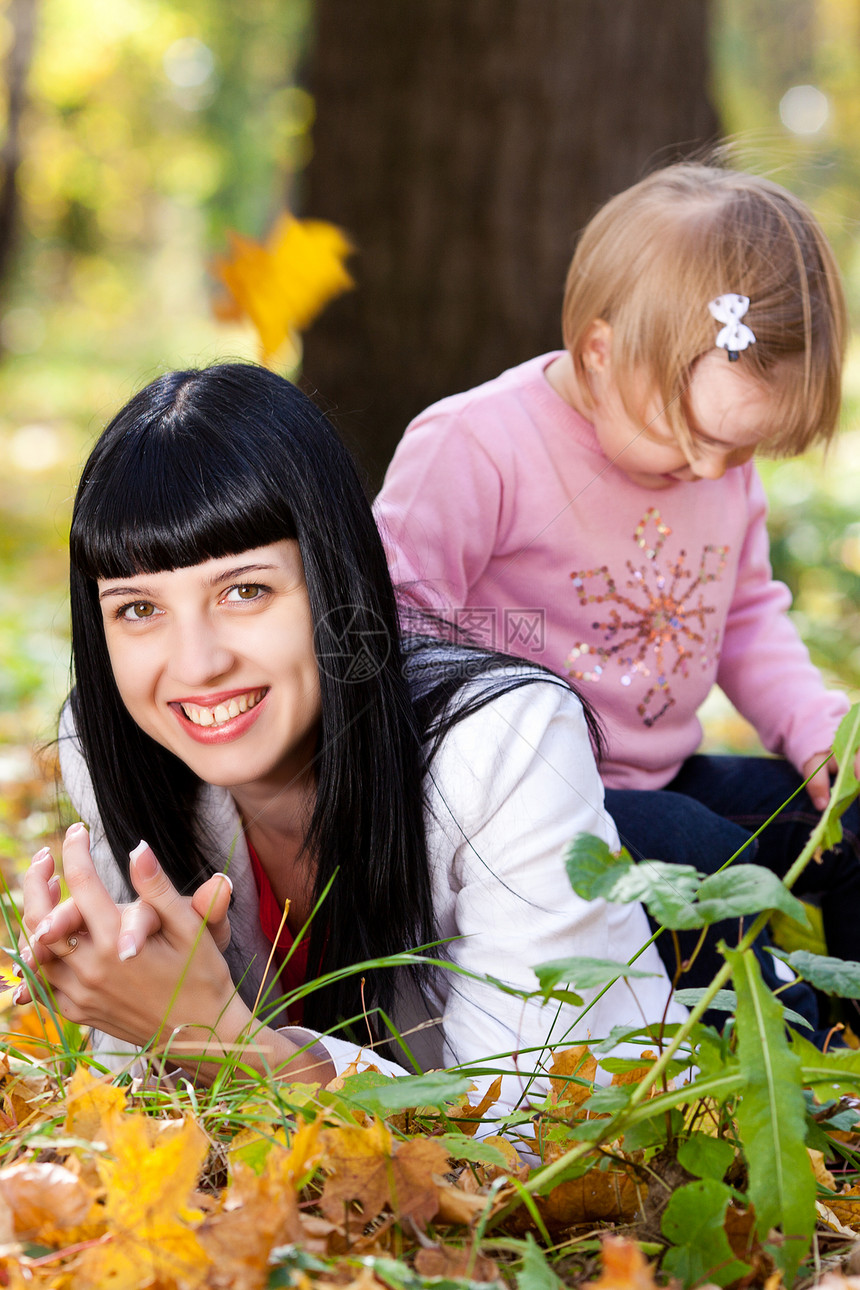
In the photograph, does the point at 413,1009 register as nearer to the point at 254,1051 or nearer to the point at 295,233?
the point at 254,1051

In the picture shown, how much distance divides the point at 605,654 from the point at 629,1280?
1.27 metres

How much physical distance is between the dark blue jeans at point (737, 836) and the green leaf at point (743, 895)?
788 millimetres

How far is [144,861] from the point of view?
3.78ft

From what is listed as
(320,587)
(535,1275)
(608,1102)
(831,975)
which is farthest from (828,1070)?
(320,587)

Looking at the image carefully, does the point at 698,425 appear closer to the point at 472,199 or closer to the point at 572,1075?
the point at 572,1075

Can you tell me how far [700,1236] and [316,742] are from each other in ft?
2.56

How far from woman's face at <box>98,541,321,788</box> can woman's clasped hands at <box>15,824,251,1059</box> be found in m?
0.21

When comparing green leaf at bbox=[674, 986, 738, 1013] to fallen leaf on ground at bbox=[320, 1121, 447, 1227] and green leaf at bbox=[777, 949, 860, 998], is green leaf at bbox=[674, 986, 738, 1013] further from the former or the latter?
fallen leaf on ground at bbox=[320, 1121, 447, 1227]

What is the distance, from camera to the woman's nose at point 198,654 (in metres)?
1.31

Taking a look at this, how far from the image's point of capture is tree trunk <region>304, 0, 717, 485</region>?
288cm

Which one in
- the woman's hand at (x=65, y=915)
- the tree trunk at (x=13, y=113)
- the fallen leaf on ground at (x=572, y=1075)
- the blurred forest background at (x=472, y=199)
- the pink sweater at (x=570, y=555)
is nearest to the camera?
the fallen leaf on ground at (x=572, y=1075)

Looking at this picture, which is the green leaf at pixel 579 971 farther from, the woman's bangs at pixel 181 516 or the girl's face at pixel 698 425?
the girl's face at pixel 698 425

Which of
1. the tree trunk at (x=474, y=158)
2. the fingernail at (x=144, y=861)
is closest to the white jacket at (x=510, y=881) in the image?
the fingernail at (x=144, y=861)

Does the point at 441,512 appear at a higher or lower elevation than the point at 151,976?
higher
